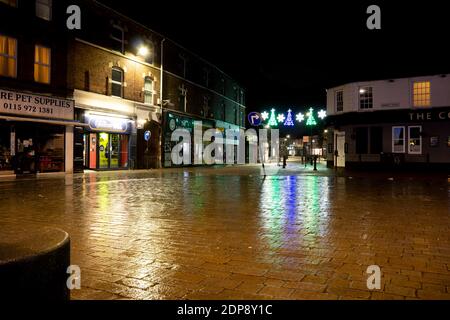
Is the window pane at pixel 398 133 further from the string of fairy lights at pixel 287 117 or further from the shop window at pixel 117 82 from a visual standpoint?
the shop window at pixel 117 82

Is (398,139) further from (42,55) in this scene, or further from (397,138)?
(42,55)

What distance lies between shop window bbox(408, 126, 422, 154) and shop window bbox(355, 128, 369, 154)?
2813mm

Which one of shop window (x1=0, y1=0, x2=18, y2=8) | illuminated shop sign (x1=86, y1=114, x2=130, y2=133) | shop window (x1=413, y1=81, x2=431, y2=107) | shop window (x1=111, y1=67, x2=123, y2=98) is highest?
shop window (x1=0, y1=0, x2=18, y2=8)

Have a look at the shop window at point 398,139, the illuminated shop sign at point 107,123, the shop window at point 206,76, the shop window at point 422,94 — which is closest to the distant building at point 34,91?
the illuminated shop sign at point 107,123

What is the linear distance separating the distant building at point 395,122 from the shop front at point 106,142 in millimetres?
15957

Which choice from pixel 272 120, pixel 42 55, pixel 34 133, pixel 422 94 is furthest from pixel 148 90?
pixel 422 94

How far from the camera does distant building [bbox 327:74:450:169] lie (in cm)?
2422

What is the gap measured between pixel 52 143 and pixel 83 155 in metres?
2.17

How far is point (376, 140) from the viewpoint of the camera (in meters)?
26.6

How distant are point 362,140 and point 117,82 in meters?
18.2

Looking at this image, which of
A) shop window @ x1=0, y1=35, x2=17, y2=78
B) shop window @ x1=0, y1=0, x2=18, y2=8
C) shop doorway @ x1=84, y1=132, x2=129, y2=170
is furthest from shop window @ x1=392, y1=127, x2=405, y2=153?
shop window @ x1=0, y1=0, x2=18, y2=8

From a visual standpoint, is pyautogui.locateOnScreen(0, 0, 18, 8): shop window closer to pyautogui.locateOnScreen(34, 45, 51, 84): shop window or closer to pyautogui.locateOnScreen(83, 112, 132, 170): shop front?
pyautogui.locateOnScreen(34, 45, 51, 84): shop window

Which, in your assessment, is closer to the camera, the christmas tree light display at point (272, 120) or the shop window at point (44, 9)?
the shop window at point (44, 9)

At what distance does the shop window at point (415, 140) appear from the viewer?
25.0 meters
